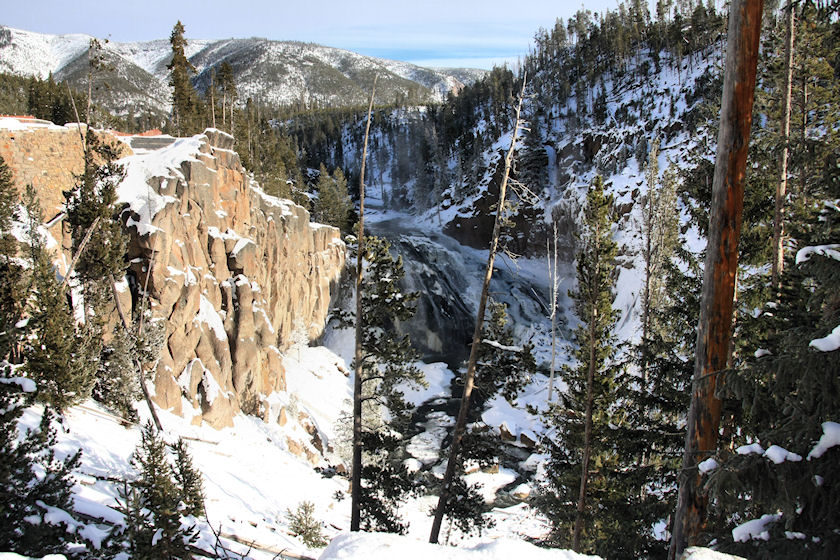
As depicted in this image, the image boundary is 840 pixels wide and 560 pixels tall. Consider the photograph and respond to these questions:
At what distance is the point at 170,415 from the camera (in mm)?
21203

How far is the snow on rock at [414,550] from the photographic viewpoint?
4.57 metres

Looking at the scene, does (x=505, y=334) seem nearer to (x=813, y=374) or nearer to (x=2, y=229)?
(x=813, y=374)

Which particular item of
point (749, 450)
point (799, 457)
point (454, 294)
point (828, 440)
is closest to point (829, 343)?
point (828, 440)

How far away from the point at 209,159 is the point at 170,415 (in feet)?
52.1

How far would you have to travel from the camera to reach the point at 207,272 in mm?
27000

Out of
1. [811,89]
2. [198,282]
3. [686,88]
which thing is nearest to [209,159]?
[198,282]

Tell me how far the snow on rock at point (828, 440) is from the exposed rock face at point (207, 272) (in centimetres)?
2371

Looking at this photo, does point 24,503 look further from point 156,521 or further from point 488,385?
point 488,385

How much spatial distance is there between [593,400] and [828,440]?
890cm

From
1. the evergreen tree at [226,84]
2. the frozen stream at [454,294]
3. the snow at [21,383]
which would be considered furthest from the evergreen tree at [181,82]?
the snow at [21,383]

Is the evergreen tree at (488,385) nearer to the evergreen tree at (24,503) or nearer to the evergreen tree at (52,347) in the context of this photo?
the evergreen tree at (24,503)


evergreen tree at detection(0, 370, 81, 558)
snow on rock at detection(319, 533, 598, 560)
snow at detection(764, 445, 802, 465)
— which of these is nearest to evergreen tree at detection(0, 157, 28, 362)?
evergreen tree at detection(0, 370, 81, 558)

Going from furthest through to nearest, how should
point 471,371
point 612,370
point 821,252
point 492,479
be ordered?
point 492,479
point 612,370
point 471,371
point 821,252

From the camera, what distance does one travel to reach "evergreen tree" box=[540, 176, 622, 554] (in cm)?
1183
